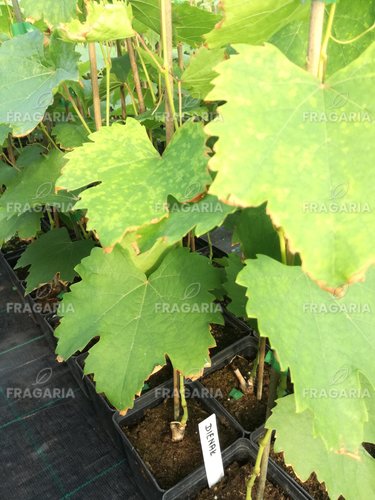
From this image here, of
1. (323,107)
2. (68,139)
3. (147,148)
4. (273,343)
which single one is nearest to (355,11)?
(323,107)

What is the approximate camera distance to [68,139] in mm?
1402

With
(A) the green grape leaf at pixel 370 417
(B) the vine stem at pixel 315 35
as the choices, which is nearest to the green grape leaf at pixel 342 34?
(B) the vine stem at pixel 315 35

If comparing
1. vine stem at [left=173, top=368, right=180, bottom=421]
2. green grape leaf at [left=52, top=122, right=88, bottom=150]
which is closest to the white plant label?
vine stem at [left=173, top=368, right=180, bottom=421]

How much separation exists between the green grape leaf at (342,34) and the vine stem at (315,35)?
0.45 feet

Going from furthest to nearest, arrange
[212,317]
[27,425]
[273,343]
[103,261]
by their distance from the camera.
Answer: [27,425] → [103,261] → [212,317] → [273,343]

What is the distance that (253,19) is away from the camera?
61 centimetres

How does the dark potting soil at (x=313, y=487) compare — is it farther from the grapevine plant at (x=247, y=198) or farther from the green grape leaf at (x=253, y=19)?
the green grape leaf at (x=253, y=19)

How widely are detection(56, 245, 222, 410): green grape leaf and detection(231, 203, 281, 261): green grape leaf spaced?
0.34 ft

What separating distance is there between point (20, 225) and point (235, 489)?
1141mm

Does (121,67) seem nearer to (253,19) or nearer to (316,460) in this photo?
(253,19)

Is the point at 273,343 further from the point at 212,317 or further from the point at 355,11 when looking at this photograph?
the point at 355,11

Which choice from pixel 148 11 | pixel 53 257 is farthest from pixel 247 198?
pixel 53 257

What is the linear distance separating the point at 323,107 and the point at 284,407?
0.58 meters

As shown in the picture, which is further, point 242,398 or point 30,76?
point 242,398
